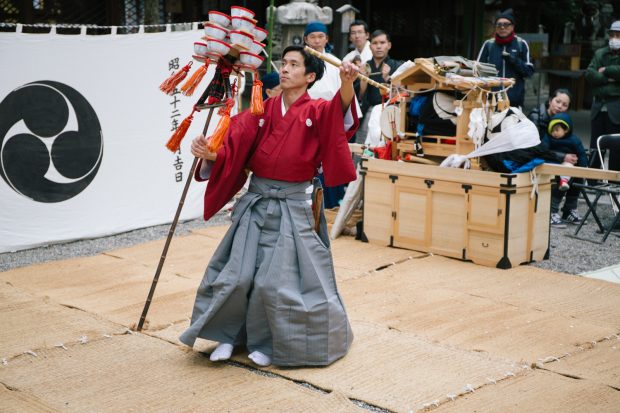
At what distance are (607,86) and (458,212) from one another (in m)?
3.10

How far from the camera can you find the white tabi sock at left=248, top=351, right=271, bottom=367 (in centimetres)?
421

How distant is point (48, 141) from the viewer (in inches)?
269

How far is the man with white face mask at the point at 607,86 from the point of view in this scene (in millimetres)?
8492

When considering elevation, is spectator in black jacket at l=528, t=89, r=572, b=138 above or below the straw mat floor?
above

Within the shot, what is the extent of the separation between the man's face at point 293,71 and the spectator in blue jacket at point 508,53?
4.38 metres

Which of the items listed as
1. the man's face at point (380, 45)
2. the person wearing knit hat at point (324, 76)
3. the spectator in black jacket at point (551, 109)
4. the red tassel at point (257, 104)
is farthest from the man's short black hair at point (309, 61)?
the spectator in black jacket at point (551, 109)

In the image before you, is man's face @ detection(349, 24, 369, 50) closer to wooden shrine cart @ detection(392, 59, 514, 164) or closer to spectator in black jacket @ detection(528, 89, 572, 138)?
wooden shrine cart @ detection(392, 59, 514, 164)

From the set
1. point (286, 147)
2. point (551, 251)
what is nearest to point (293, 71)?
point (286, 147)

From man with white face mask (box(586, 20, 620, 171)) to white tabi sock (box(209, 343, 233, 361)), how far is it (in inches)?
209

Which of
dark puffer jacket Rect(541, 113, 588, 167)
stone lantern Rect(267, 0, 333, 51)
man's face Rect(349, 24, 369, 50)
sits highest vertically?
stone lantern Rect(267, 0, 333, 51)

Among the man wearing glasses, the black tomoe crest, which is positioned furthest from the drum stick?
the black tomoe crest

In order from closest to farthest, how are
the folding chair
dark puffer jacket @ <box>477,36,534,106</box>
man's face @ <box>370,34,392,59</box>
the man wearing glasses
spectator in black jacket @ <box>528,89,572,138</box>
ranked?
the folding chair → man's face @ <box>370,34,392,59</box> → spectator in black jacket @ <box>528,89,572,138</box> → the man wearing glasses → dark puffer jacket @ <box>477,36,534,106</box>

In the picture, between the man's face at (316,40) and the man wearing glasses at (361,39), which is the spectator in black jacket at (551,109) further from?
the man's face at (316,40)

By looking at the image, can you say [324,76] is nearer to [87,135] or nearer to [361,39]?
[361,39]
